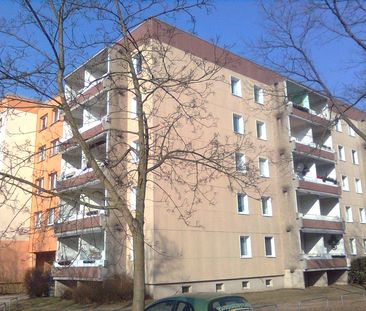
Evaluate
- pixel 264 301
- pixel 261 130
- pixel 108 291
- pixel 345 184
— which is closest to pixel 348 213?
pixel 345 184

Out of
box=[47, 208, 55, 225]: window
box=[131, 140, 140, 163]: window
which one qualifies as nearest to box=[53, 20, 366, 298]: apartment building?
box=[131, 140, 140, 163]: window

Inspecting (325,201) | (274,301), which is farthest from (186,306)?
(325,201)

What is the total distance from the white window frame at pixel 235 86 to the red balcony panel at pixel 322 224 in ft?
32.5

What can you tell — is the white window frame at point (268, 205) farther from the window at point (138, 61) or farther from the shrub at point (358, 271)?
the window at point (138, 61)

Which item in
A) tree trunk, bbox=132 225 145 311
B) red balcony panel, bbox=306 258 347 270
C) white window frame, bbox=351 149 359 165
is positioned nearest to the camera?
tree trunk, bbox=132 225 145 311

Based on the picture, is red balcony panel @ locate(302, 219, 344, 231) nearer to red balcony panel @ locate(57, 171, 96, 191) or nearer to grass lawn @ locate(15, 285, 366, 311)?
grass lawn @ locate(15, 285, 366, 311)

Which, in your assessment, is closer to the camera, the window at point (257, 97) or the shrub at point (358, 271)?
the window at point (257, 97)

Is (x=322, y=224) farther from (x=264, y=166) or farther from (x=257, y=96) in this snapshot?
(x=257, y=96)

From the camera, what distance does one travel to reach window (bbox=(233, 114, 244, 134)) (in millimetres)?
32469

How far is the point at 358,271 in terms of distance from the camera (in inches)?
1400

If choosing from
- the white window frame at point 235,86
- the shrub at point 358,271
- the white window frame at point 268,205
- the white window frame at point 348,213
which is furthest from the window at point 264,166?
the white window frame at point 348,213

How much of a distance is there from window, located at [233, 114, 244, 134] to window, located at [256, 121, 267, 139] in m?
2.13

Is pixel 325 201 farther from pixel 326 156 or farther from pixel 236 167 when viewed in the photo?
pixel 236 167

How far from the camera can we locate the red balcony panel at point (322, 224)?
32.4 meters
